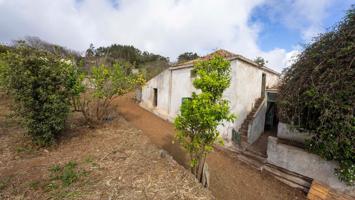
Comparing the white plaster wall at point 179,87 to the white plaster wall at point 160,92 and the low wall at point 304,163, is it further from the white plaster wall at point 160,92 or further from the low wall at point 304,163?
the low wall at point 304,163

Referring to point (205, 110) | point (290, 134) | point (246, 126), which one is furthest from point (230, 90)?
point (205, 110)

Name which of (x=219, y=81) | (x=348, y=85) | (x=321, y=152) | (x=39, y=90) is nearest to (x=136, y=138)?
(x=39, y=90)

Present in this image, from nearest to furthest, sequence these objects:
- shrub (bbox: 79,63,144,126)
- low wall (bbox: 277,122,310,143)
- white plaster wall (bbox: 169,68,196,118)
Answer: low wall (bbox: 277,122,310,143) → shrub (bbox: 79,63,144,126) → white plaster wall (bbox: 169,68,196,118)

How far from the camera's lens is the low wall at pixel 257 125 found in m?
9.08

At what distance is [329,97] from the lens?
4.76 metres

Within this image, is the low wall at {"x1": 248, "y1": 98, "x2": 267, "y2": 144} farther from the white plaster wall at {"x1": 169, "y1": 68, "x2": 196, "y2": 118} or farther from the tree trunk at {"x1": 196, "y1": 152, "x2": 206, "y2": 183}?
the tree trunk at {"x1": 196, "y1": 152, "x2": 206, "y2": 183}

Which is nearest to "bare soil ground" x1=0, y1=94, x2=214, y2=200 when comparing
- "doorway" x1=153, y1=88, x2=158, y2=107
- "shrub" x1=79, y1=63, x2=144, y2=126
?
"shrub" x1=79, y1=63, x2=144, y2=126

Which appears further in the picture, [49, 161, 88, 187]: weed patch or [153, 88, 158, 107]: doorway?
[153, 88, 158, 107]: doorway

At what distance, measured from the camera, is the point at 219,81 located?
402 cm

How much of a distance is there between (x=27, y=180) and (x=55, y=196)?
116 cm

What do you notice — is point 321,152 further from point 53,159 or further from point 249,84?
point 53,159

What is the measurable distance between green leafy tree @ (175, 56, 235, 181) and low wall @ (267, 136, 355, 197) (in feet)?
11.7

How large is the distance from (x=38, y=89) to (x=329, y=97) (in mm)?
8610

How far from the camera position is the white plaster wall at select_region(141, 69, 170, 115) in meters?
13.8
